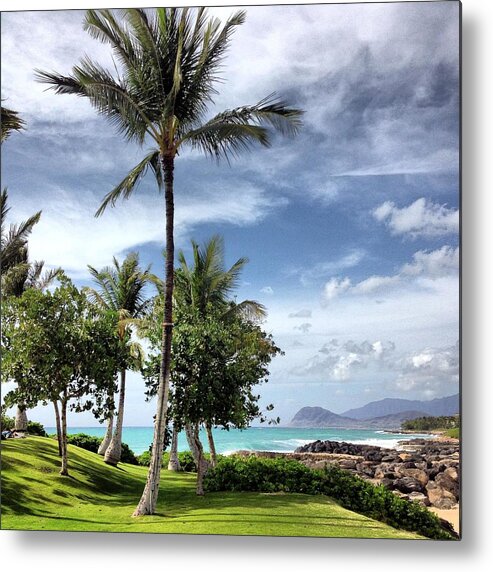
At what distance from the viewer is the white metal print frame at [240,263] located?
617 cm

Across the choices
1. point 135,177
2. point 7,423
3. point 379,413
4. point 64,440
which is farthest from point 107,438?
point 379,413

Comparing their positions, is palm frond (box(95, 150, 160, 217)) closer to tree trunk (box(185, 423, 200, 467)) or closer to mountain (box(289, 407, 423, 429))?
tree trunk (box(185, 423, 200, 467))

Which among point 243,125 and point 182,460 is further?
point 182,460

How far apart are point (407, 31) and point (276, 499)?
4.58 metres

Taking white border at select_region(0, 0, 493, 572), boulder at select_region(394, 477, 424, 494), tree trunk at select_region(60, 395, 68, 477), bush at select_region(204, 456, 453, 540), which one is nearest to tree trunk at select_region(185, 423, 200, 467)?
bush at select_region(204, 456, 453, 540)

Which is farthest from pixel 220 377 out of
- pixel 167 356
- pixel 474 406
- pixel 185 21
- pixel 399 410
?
pixel 185 21

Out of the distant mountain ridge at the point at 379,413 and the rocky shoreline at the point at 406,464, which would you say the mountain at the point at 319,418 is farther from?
the rocky shoreline at the point at 406,464

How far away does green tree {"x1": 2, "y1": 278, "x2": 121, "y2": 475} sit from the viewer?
7184 mm

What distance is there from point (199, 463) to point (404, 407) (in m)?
2.39

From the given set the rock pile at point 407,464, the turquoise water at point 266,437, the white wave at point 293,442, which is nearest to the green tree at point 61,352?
the turquoise water at point 266,437

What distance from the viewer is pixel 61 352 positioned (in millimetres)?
7594

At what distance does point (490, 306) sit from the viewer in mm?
5684

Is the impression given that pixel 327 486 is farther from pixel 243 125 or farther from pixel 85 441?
pixel 243 125

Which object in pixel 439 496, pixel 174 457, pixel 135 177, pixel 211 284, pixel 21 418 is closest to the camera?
pixel 439 496
